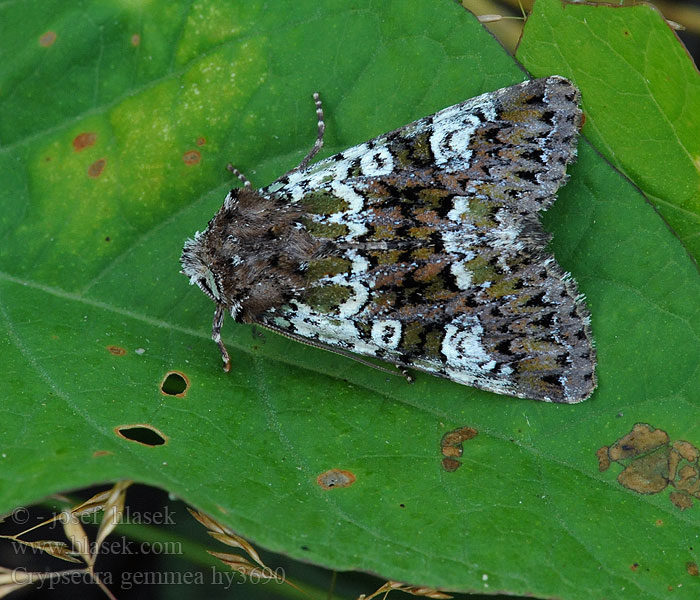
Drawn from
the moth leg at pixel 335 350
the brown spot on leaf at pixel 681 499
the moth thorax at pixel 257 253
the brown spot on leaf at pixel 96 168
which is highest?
the brown spot on leaf at pixel 96 168

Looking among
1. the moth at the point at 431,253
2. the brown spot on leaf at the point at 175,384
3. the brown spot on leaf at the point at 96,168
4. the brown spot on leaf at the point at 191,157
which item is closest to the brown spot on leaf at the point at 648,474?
the moth at the point at 431,253

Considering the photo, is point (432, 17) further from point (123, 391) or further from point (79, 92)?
point (123, 391)

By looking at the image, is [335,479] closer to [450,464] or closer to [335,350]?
[450,464]

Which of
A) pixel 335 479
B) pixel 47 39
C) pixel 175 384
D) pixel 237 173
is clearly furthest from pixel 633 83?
pixel 47 39

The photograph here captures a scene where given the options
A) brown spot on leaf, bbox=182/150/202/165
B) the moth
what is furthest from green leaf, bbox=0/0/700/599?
the moth

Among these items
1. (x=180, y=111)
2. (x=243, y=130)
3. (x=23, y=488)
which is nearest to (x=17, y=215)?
(x=180, y=111)

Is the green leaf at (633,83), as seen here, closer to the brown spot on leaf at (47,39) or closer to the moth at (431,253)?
the moth at (431,253)
